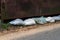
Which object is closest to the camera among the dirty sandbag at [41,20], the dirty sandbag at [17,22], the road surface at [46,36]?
the road surface at [46,36]

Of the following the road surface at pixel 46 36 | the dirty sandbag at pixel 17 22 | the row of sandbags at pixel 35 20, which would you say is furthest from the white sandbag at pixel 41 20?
the road surface at pixel 46 36

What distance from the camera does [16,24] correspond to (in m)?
8.99

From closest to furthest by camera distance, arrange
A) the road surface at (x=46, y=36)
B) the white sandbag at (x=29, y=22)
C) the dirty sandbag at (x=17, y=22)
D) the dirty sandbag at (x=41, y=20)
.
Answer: the road surface at (x=46, y=36), the dirty sandbag at (x=17, y=22), the white sandbag at (x=29, y=22), the dirty sandbag at (x=41, y=20)

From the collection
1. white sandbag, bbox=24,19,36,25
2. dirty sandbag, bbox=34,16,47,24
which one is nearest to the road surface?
white sandbag, bbox=24,19,36,25

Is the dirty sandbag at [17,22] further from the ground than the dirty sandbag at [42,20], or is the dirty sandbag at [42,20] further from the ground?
the dirty sandbag at [17,22]

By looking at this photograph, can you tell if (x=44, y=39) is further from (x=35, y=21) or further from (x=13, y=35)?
(x=35, y=21)

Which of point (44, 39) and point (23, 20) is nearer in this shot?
point (44, 39)

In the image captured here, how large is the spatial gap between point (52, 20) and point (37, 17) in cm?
70

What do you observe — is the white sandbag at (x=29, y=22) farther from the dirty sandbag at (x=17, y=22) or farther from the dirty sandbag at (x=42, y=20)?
the dirty sandbag at (x=42, y=20)

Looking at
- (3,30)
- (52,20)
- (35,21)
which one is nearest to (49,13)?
(52,20)

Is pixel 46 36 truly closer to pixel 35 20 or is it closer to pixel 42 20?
pixel 35 20

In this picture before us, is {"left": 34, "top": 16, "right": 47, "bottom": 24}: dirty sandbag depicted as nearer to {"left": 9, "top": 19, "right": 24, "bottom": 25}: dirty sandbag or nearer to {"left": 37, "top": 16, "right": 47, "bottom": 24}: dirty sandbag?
{"left": 37, "top": 16, "right": 47, "bottom": 24}: dirty sandbag

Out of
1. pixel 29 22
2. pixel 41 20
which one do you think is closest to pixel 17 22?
pixel 29 22

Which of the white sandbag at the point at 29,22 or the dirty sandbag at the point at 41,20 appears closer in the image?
the white sandbag at the point at 29,22
